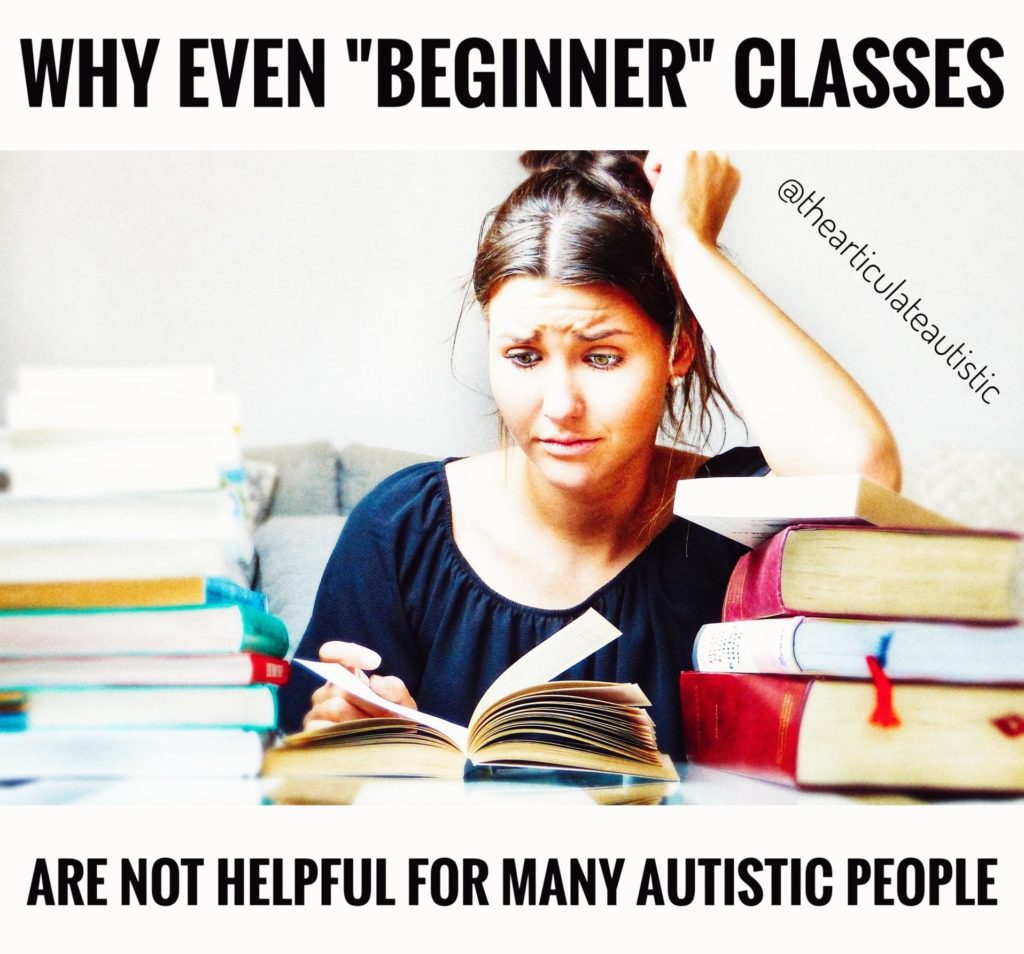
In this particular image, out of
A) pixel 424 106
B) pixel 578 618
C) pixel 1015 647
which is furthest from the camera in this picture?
pixel 424 106

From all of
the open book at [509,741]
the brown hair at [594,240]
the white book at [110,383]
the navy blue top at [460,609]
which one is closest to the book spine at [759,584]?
the open book at [509,741]

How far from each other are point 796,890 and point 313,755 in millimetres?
361

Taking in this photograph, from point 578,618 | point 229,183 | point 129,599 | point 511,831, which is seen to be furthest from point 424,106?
point 511,831

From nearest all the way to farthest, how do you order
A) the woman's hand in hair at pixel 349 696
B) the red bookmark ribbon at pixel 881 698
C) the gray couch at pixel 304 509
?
the red bookmark ribbon at pixel 881 698 → the woman's hand in hair at pixel 349 696 → the gray couch at pixel 304 509

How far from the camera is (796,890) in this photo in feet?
2.46

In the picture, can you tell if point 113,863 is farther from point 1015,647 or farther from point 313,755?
point 1015,647

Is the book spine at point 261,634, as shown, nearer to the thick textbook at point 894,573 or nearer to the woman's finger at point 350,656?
the woman's finger at point 350,656

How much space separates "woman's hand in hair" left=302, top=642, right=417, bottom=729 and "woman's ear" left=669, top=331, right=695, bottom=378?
0.44m

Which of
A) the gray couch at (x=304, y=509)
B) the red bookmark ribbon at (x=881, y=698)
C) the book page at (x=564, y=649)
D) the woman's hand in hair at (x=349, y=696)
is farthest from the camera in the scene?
the gray couch at (x=304, y=509)

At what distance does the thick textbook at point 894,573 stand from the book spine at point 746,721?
0.20ft

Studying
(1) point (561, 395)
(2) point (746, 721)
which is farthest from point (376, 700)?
(1) point (561, 395)

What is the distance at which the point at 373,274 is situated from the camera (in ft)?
4.40

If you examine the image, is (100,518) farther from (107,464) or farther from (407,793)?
(407,793)

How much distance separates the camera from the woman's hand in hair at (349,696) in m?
0.89
